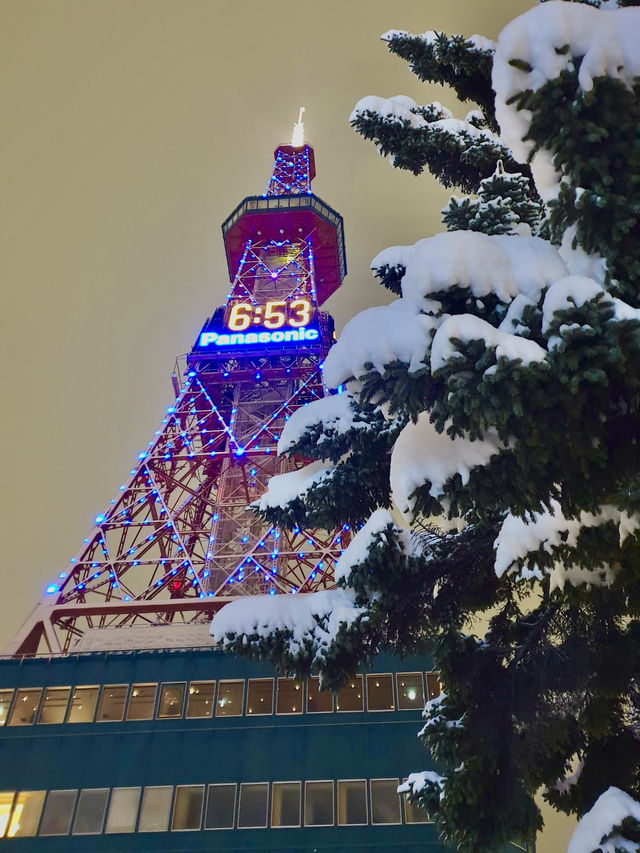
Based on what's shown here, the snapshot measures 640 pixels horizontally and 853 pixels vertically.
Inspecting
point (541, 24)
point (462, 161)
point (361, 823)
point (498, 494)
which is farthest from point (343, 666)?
point (361, 823)

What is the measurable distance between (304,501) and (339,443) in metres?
0.84

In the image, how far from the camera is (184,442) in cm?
4106

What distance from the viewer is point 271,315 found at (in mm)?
49094

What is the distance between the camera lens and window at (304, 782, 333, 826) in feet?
72.0

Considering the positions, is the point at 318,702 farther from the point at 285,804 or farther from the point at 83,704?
the point at 83,704

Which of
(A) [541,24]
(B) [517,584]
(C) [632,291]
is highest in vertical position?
(A) [541,24]

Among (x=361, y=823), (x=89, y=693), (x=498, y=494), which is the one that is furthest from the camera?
(x=89, y=693)

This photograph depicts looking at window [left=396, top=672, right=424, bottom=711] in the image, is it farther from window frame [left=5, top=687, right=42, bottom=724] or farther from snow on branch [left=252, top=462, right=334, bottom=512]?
snow on branch [left=252, top=462, right=334, bottom=512]

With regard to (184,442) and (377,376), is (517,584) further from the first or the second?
(184,442)

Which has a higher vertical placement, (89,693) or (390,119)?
(390,119)

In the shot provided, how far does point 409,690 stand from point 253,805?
619 centimetres

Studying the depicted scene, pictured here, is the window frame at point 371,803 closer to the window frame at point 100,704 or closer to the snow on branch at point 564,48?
the window frame at point 100,704

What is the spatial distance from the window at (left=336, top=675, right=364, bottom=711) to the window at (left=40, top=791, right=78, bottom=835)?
29.0 feet

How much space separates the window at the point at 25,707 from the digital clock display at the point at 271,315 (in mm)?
28015
